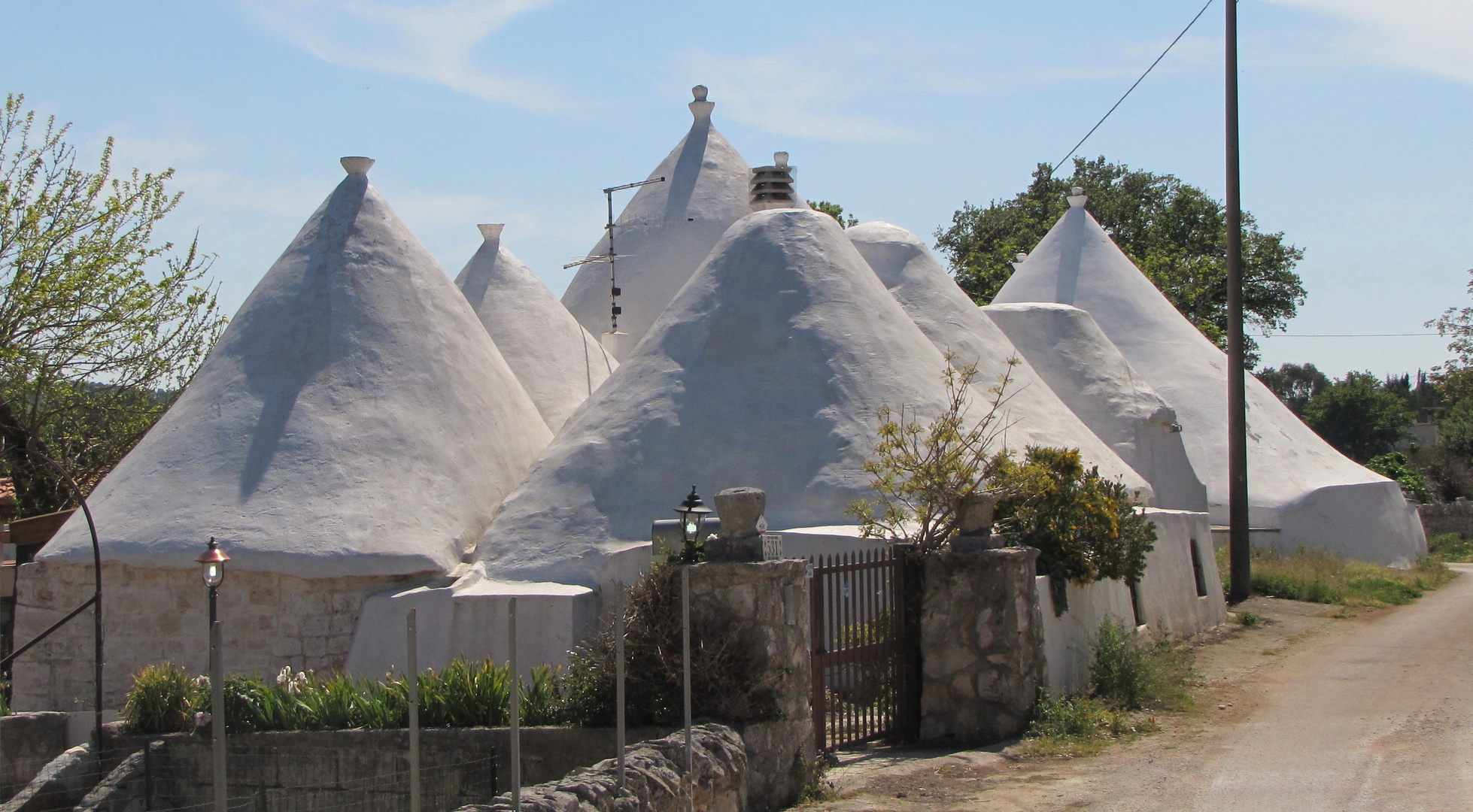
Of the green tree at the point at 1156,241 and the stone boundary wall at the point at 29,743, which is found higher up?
the green tree at the point at 1156,241

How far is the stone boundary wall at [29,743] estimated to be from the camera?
10.8 m

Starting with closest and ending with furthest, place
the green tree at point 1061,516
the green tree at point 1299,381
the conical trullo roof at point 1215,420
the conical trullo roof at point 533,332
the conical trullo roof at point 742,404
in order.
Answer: the green tree at point 1061,516 < the conical trullo roof at point 742,404 < the conical trullo roof at point 533,332 < the conical trullo roof at point 1215,420 < the green tree at point 1299,381

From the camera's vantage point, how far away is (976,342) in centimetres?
1700

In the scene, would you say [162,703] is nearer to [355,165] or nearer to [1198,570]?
[355,165]

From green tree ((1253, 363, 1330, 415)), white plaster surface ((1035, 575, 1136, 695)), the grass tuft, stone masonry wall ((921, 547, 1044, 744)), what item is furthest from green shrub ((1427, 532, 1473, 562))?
green tree ((1253, 363, 1330, 415))

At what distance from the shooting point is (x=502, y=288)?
18.4m

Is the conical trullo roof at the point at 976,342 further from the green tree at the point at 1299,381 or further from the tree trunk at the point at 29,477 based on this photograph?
the green tree at the point at 1299,381

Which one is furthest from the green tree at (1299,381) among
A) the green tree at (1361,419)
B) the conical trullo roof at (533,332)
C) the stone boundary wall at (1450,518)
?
the conical trullo roof at (533,332)

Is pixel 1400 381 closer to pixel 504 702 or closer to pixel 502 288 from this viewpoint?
pixel 502 288

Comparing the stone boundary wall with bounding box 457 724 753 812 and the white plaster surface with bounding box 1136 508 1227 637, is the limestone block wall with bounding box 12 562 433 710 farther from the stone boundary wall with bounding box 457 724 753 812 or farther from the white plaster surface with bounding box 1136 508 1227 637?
the white plaster surface with bounding box 1136 508 1227 637

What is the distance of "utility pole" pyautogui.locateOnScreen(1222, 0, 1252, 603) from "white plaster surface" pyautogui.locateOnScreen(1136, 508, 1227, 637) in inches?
61.1

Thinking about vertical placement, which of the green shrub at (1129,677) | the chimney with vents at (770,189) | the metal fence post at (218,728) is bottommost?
the green shrub at (1129,677)

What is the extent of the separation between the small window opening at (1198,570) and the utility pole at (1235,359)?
2.10 m

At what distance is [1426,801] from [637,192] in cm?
1593
